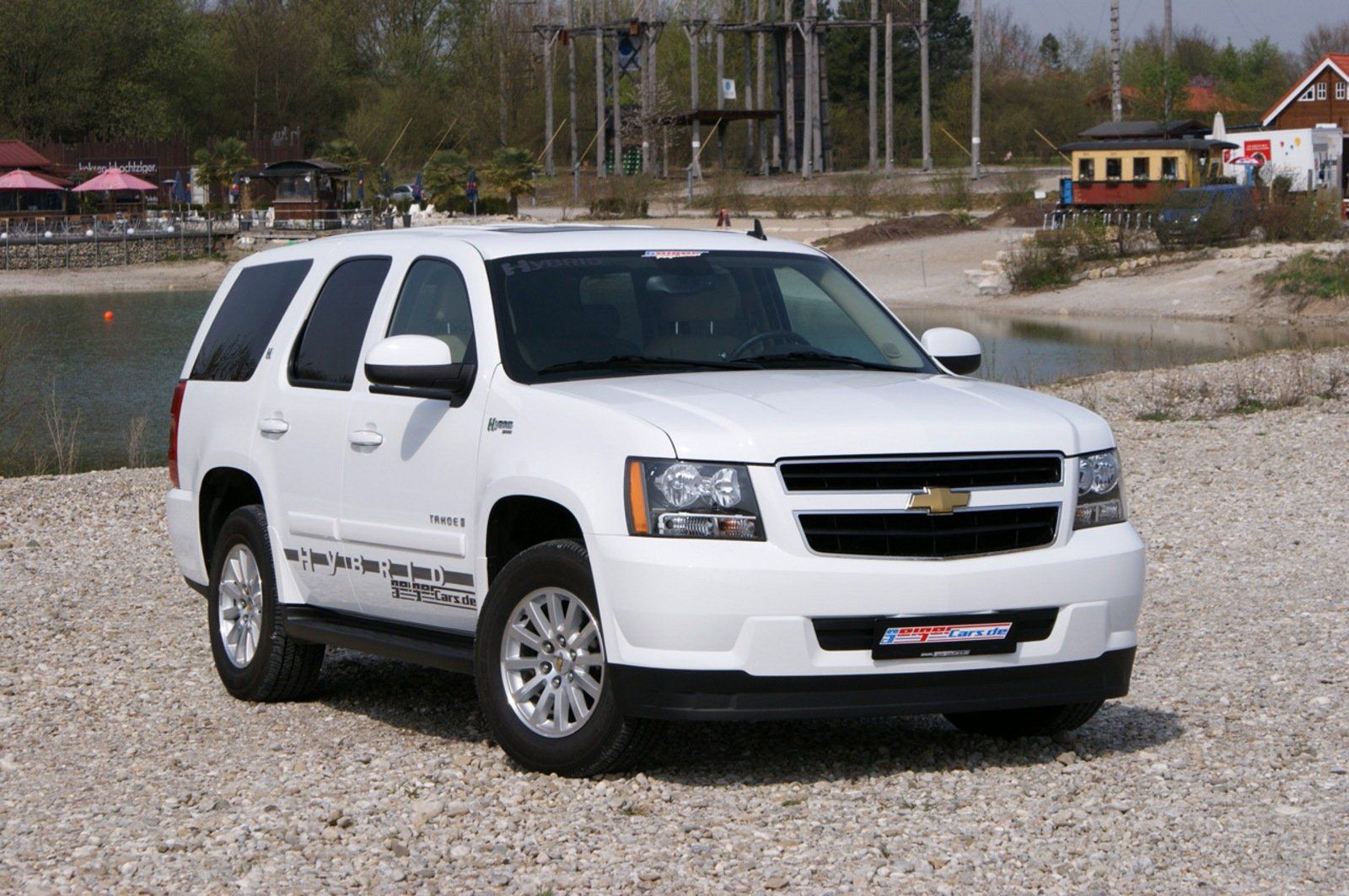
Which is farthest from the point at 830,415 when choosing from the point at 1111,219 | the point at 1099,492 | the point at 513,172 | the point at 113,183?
the point at 113,183

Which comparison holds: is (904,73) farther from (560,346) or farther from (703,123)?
(560,346)

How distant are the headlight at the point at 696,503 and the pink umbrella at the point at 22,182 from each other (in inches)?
3423

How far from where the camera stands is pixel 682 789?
634 cm

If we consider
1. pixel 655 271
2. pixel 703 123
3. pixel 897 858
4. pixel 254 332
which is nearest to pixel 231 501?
pixel 254 332

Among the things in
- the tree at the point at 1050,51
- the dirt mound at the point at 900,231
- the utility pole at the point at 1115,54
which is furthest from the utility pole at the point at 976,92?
the tree at the point at 1050,51

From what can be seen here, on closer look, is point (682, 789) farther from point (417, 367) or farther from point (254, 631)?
point (254, 631)

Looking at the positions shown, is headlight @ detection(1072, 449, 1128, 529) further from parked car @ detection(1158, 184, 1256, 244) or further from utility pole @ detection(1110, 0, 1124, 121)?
utility pole @ detection(1110, 0, 1124, 121)

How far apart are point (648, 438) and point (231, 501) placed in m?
3.46

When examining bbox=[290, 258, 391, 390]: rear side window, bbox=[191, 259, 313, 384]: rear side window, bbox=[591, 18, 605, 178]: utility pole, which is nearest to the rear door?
bbox=[290, 258, 391, 390]: rear side window

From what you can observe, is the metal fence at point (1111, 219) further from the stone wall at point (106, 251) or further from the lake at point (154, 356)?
the stone wall at point (106, 251)

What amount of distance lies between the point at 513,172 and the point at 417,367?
7546cm

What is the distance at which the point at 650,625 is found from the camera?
19.5ft

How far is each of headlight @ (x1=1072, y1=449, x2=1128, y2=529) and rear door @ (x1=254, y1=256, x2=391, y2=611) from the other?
2885 mm

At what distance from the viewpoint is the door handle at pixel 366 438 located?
733 cm
